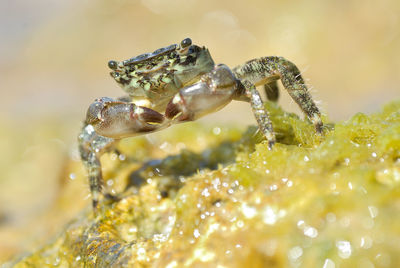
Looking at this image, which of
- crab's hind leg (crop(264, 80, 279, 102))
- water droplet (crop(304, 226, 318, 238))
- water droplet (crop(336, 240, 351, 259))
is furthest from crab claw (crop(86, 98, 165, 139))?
crab's hind leg (crop(264, 80, 279, 102))

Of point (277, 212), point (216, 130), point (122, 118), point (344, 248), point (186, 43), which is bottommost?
point (344, 248)

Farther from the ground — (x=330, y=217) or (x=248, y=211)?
(x=248, y=211)

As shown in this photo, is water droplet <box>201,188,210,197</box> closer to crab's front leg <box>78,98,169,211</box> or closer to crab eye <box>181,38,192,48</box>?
crab's front leg <box>78,98,169,211</box>

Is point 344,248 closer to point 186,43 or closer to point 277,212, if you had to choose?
point 277,212

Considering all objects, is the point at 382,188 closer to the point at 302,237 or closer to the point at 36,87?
the point at 302,237

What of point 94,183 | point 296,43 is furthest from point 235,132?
point 296,43

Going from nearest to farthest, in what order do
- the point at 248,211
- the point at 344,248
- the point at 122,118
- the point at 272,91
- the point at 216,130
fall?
the point at 344,248 < the point at 248,211 < the point at 122,118 < the point at 272,91 < the point at 216,130

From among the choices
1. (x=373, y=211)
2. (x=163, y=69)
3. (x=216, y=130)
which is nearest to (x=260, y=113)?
(x=163, y=69)

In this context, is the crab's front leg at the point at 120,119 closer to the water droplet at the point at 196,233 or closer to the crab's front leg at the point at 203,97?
the crab's front leg at the point at 203,97
